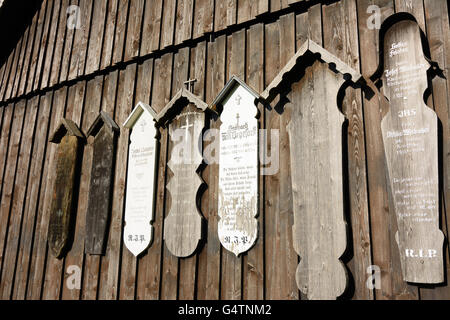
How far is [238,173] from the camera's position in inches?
146

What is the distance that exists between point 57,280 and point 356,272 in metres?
3.56

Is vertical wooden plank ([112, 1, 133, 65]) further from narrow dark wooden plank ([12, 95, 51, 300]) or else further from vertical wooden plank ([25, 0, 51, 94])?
vertical wooden plank ([25, 0, 51, 94])

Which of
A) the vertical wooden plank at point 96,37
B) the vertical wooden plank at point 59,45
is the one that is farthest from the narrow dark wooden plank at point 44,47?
the vertical wooden plank at point 96,37

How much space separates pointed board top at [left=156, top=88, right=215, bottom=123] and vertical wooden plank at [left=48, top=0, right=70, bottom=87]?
2262 mm

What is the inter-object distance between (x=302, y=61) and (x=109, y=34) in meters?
2.95

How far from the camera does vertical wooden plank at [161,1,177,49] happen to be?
4.62 metres

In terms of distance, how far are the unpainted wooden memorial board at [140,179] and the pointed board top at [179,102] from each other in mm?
143

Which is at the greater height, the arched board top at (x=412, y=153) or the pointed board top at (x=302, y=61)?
the pointed board top at (x=302, y=61)

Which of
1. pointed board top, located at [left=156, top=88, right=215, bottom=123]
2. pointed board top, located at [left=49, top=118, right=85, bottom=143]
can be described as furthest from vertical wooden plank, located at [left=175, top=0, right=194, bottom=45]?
pointed board top, located at [left=49, top=118, right=85, bottom=143]

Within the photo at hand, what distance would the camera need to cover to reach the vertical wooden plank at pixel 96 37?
529cm

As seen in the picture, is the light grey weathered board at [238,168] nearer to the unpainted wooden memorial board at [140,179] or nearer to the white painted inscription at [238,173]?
the white painted inscription at [238,173]

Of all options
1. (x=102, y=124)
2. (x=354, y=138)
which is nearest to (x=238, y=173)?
(x=354, y=138)

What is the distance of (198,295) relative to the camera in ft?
12.1

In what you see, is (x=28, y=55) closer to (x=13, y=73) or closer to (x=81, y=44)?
(x=13, y=73)
